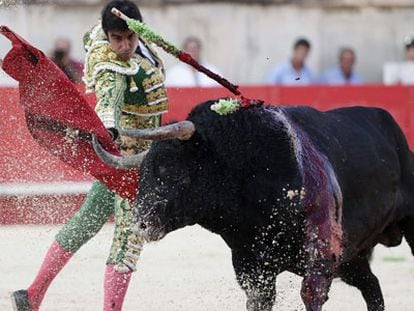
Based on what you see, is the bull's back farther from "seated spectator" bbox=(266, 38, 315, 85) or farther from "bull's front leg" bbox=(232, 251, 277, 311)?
"seated spectator" bbox=(266, 38, 315, 85)

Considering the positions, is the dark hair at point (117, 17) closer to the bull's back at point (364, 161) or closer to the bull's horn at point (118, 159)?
the bull's horn at point (118, 159)

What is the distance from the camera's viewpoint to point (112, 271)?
4.81 m

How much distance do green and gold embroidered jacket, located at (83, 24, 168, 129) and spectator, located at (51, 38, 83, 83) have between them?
12.2ft

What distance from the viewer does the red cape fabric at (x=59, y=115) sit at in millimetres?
4652

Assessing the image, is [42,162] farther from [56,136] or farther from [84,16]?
[84,16]

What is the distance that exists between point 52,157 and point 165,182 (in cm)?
220

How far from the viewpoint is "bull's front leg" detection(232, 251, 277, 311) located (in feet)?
15.2

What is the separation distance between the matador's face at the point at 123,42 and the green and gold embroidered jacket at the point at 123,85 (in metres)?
0.03

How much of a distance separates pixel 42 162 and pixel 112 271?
197 centimetres

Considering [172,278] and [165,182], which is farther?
[172,278]

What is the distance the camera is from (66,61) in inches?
362

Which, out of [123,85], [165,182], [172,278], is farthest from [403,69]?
[165,182]

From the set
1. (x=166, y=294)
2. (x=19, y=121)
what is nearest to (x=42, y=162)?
(x=19, y=121)

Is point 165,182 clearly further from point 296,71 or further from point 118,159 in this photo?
point 296,71
